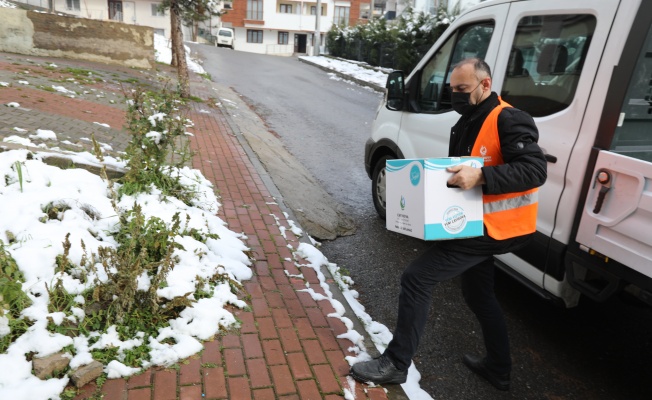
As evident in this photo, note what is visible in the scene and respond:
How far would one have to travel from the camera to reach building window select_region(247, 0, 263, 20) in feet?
187

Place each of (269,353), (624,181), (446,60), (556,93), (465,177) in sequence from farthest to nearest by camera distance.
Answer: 1. (446,60)
2. (556,93)
3. (269,353)
4. (624,181)
5. (465,177)

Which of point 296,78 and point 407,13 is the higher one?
point 407,13

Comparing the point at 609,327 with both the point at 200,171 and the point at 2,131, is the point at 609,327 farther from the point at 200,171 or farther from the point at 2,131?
the point at 2,131

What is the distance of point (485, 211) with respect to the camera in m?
2.55

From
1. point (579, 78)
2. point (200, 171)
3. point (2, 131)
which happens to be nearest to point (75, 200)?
point (200, 171)

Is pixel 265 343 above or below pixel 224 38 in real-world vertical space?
below

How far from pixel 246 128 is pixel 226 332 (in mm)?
7140

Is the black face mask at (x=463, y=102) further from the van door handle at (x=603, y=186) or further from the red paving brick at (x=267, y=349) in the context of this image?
the red paving brick at (x=267, y=349)

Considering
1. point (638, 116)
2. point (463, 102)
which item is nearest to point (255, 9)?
point (638, 116)

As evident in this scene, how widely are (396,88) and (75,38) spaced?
44.9ft

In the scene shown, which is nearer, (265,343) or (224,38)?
(265,343)

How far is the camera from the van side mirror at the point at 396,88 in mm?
4773

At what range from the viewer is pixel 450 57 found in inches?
173

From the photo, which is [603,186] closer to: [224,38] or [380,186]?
[380,186]
